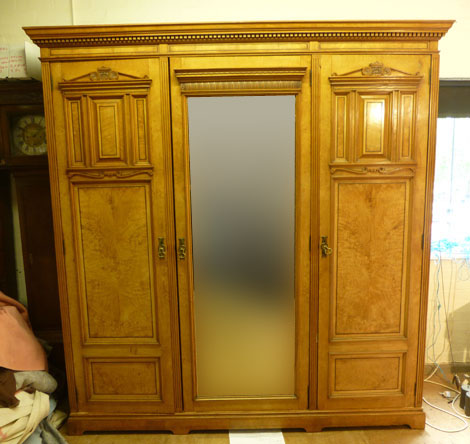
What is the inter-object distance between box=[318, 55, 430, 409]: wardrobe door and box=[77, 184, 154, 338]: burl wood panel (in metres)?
1.00

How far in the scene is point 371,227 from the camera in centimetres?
188

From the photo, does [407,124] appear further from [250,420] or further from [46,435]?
[46,435]

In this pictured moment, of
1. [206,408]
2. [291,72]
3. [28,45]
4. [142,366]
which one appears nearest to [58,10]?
[28,45]

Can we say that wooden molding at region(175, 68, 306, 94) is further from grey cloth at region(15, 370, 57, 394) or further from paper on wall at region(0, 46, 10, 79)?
grey cloth at region(15, 370, 57, 394)

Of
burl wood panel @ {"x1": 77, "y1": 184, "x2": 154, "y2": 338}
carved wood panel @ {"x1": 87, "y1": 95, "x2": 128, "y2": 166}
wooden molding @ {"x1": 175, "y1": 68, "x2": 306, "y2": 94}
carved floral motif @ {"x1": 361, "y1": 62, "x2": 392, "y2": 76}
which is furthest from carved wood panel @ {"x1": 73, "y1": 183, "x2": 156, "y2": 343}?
carved floral motif @ {"x1": 361, "y1": 62, "x2": 392, "y2": 76}

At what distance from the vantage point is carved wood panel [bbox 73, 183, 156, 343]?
6.09 ft

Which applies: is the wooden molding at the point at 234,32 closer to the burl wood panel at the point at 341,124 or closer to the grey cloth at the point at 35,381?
the burl wood panel at the point at 341,124

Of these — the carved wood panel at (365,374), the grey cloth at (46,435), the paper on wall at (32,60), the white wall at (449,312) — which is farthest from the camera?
the white wall at (449,312)

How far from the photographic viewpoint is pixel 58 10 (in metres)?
2.21

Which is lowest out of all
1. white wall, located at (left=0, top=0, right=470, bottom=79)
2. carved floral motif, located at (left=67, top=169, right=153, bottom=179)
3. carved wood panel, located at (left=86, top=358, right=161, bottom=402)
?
carved wood panel, located at (left=86, top=358, right=161, bottom=402)

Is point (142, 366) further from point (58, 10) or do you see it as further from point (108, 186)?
point (58, 10)

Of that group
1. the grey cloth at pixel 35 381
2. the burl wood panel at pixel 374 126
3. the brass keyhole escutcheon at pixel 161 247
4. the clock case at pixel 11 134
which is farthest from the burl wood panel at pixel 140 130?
the grey cloth at pixel 35 381

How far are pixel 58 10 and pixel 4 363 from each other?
218cm

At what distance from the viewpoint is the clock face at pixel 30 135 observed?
224cm
